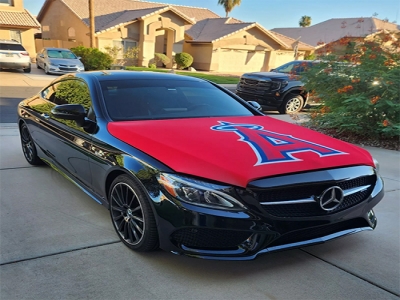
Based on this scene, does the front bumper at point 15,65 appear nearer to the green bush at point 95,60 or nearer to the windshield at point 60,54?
the windshield at point 60,54

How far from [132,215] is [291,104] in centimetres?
894

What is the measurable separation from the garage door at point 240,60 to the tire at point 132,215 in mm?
28903

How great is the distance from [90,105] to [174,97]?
91 centimetres

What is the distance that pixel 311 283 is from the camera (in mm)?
2602

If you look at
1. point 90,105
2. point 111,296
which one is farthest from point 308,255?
point 90,105

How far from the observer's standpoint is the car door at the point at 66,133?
3.42 metres

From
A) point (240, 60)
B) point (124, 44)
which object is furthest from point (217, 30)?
point (124, 44)

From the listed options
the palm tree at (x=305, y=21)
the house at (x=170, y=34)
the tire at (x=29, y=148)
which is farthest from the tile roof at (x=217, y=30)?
the palm tree at (x=305, y=21)

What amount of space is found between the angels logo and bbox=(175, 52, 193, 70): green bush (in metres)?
26.5

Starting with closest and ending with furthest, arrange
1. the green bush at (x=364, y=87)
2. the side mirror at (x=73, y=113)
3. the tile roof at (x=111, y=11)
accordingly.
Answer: the side mirror at (x=73, y=113) → the green bush at (x=364, y=87) → the tile roof at (x=111, y=11)

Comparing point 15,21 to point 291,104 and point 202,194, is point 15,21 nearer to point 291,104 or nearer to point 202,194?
point 291,104

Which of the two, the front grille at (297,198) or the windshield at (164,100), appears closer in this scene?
the front grille at (297,198)

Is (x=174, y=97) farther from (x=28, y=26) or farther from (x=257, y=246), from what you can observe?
(x=28, y=26)

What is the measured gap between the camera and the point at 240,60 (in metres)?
31.8
